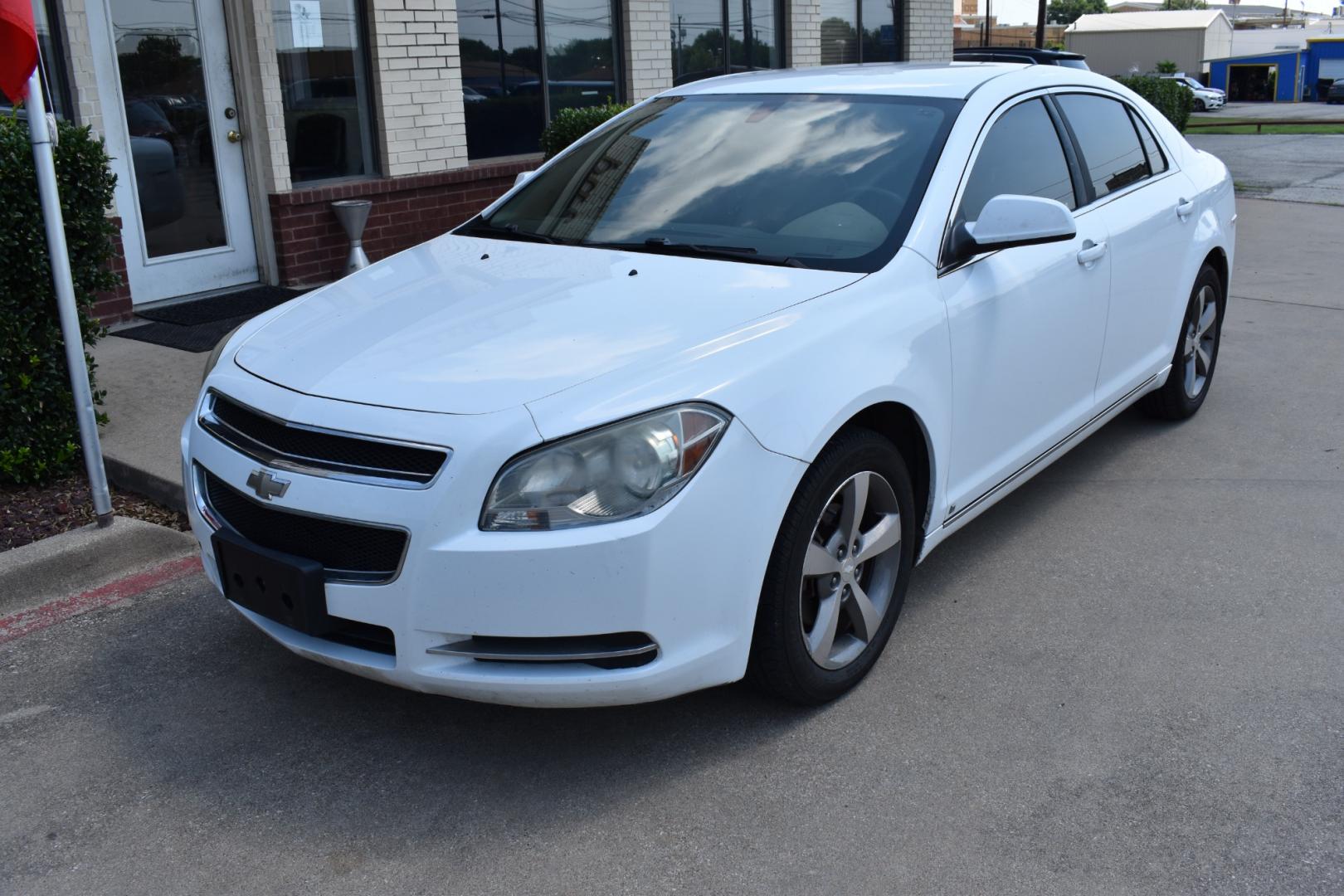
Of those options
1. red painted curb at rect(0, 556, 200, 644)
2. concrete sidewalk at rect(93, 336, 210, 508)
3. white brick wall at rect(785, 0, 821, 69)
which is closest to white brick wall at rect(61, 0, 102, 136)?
concrete sidewalk at rect(93, 336, 210, 508)

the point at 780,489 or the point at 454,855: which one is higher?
the point at 780,489

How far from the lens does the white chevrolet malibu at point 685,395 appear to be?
287 cm

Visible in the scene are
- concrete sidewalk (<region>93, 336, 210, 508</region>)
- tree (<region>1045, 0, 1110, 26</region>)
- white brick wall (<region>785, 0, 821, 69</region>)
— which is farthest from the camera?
tree (<region>1045, 0, 1110, 26</region>)

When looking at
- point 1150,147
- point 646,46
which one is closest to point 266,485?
point 1150,147

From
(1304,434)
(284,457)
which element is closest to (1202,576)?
(1304,434)

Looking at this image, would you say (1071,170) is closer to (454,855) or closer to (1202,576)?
(1202,576)

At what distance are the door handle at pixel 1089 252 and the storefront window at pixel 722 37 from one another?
330 inches

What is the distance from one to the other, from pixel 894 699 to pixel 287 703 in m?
1.72

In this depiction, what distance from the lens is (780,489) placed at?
120 inches

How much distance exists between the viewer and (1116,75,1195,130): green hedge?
18.8 m

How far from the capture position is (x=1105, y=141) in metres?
5.05

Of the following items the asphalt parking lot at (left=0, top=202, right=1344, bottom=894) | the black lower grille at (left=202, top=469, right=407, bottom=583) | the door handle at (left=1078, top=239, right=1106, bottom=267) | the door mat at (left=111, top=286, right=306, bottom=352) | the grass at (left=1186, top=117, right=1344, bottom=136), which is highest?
the door handle at (left=1078, top=239, right=1106, bottom=267)

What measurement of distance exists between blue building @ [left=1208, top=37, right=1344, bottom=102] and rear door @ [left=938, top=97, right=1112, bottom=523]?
78.1m

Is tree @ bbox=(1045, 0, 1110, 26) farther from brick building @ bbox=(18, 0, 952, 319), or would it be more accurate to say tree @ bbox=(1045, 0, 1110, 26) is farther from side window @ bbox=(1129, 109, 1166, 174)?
side window @ bbox=(1129, 109, 1166, 174)
